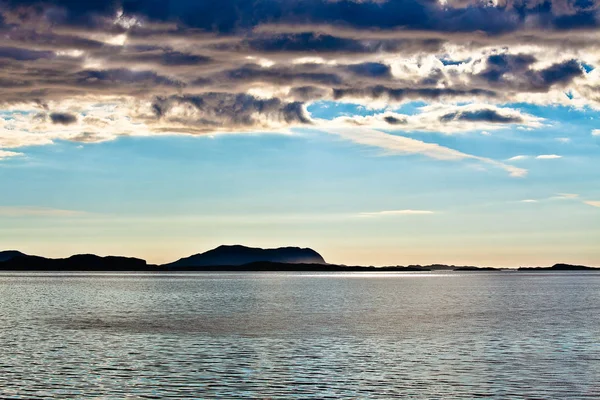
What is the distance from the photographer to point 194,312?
115062 millimetres

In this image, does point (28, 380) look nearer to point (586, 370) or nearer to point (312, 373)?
point (312, 373)

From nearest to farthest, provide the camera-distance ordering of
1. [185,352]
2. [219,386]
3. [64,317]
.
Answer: [219,386] → [185,352] → [64,317]

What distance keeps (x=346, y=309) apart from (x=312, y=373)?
70276 mm

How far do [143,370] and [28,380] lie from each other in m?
7.53

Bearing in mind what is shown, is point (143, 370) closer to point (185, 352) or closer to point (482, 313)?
point (185, 352)

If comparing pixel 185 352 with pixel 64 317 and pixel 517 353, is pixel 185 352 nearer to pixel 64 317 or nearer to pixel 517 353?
pixel 517 353

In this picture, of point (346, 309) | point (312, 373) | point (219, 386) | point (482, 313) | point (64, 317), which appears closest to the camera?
point (219, 386)

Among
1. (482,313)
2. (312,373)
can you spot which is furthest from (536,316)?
(312,373)

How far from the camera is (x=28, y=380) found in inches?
1892

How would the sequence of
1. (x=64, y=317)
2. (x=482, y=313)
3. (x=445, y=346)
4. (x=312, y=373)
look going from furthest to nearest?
(x=482, y=313), (x=64, y=317), (x=445, y=346), (x=312, y=373)

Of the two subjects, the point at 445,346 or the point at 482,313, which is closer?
the point at 445,346

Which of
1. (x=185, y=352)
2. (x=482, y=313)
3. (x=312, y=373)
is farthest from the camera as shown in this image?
(x=482, y=313)

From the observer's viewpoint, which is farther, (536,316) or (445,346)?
(536,316)

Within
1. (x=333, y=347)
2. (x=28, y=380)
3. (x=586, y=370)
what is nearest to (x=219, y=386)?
(x=28, y=380)
